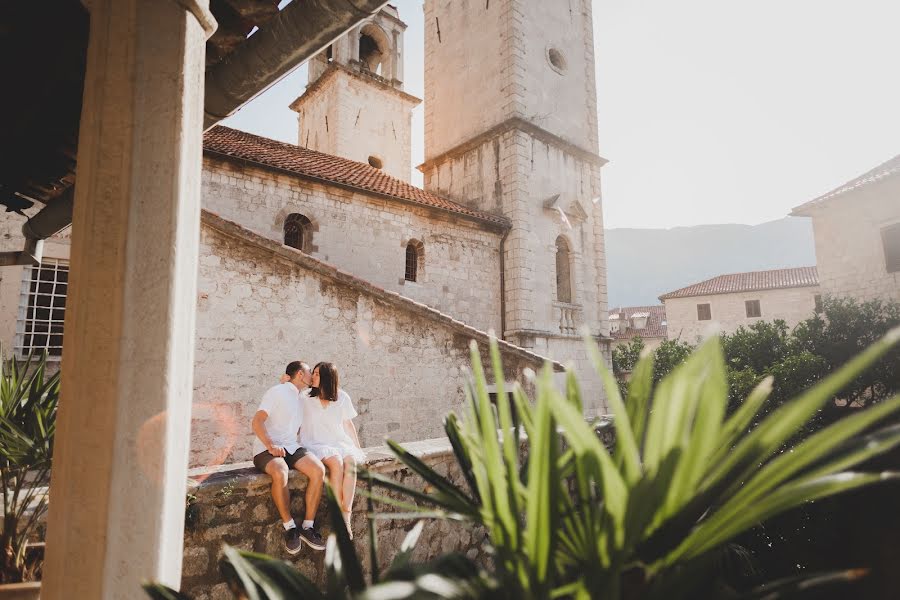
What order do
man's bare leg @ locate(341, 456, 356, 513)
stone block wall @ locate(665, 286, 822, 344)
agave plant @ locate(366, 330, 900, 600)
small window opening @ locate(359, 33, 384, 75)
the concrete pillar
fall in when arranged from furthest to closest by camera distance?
stone block wall @ locate(665, 286, 822, 344) < small window opening @ locate(359, 33, 384, 75) < man's bare leg @ locate(341, 456, 356, 513) < the concrete pillar < agave plant @ locate(366, 330, 900, 600)

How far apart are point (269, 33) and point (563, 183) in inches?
553

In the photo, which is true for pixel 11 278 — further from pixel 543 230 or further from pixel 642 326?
pixel 642 326

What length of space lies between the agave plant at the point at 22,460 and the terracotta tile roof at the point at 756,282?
1210 inches

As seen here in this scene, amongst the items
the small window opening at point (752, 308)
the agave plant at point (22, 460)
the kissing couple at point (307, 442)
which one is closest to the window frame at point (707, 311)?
the small window opening at point (752, 308)

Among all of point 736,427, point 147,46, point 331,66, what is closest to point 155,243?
point 147,46

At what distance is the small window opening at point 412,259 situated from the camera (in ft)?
41.2

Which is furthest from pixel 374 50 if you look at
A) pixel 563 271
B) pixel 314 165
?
pixel 563 271

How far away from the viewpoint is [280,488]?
352 centimetres

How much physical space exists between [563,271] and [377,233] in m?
6.80

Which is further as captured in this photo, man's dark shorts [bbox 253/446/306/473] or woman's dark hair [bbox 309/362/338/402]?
woman's dark hair [bbox 309/362/338/402]

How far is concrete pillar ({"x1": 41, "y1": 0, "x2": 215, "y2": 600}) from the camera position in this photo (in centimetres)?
167

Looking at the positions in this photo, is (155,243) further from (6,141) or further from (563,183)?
(563,183)

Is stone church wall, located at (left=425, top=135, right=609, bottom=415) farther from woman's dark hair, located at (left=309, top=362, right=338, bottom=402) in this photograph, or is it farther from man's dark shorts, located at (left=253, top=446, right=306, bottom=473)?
man's dark shorts, located at (left=253, top=446, right=306, bottom=473)

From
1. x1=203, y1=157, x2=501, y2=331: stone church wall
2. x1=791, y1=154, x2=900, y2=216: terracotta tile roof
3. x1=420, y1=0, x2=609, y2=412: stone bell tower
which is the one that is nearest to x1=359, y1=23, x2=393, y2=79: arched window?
x1=420, y1=0, x2=609, y2=412: stone bell tower
